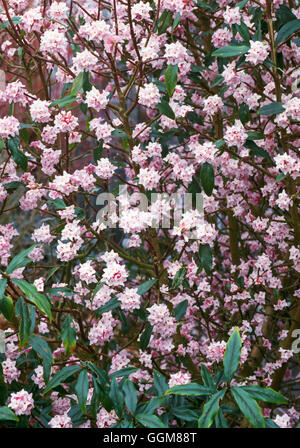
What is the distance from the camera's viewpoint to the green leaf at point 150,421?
3.98ft

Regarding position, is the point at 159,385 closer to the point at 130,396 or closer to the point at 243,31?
the point at 130,396

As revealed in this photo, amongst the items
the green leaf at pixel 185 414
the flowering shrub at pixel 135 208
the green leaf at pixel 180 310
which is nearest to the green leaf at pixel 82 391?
the flowering shrub at pixel 135 208

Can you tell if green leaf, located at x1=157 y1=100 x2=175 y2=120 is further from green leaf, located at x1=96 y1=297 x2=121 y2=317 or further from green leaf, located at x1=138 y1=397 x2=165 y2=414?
green leaf, located at x1=138 y1=397 x2=165 y2=414

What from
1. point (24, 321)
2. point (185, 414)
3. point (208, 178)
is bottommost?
point (185, 414)

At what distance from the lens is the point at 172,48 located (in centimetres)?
156

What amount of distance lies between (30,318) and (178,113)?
0.82m

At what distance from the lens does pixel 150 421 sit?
4.04 feet

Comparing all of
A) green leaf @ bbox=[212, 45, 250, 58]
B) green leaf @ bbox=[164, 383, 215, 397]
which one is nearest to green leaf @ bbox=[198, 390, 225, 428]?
green leaf @ bbox=[164, 383, 215, 397]

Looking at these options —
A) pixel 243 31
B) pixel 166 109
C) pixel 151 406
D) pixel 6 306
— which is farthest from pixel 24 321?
pixel 243 31

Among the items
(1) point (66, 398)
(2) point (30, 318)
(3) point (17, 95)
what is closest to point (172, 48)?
(3) point (17, 95)

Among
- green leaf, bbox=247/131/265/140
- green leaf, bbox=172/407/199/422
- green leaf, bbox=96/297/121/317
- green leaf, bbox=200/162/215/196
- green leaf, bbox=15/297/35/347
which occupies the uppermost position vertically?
green leaf, bbox=247/131/265/140

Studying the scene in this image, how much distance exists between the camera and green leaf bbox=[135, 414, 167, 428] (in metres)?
1.21

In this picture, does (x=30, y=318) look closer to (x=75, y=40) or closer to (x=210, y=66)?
(x=75, y=40)

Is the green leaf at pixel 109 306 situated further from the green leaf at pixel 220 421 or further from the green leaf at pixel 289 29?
the green leaf at pixel 289 29
